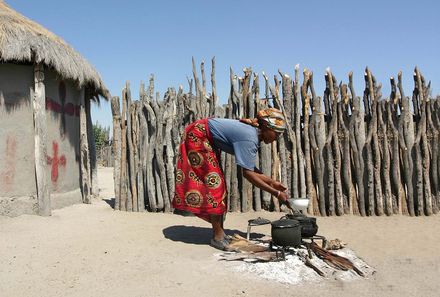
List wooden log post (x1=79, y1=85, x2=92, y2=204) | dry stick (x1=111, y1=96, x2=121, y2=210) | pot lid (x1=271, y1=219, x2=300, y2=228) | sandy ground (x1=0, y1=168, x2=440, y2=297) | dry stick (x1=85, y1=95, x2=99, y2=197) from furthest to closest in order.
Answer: dry stick (x1=85, y1=95, x2=99, y2=197), wooden log post (x1=79, y1=85, x2=92, y2=204), dry stick (x1=111, y1=96, x2=121, y2=210), pot lid (x1=271, y1=219, x2=300, y2=228), sandy ground (x1=0, y1=168, x2=440, y2=297)

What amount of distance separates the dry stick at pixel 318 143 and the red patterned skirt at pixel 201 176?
7.03 feet

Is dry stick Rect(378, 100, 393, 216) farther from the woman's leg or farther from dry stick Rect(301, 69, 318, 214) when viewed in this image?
the woman's leg

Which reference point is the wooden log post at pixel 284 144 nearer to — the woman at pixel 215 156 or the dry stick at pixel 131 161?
the woman at pixel 215 156

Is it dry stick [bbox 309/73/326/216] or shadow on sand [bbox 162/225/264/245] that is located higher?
dry stick [bbox 309/73/326/216]

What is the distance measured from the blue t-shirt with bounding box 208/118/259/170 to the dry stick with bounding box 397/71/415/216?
9.19 ft

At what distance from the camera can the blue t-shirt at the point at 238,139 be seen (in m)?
3.75

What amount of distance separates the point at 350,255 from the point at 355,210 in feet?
6.74

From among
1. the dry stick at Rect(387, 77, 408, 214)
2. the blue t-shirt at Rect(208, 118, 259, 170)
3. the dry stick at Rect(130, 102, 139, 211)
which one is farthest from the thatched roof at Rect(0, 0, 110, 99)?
the dry stick at Rect(387, 77, 408, 214)

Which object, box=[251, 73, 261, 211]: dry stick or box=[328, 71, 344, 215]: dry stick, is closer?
box=[328, 71, 344, 215]: dry stick

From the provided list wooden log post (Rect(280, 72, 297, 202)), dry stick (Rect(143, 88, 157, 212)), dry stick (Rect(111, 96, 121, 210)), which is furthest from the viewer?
dry stick (Rect(111, 96, 121, 210))

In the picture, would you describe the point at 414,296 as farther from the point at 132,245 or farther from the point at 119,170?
the point at 119,170

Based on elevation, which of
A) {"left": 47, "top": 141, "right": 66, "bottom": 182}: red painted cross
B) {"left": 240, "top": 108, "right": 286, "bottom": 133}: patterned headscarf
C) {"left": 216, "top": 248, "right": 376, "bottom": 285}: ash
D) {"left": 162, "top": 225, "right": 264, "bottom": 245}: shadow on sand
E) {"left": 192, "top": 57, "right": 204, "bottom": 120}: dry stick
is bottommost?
{"left": 216, "top": 248, "right": 376, "bottom": 285}: ash

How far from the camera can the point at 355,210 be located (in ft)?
18.8

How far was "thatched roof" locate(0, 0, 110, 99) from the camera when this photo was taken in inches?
205
